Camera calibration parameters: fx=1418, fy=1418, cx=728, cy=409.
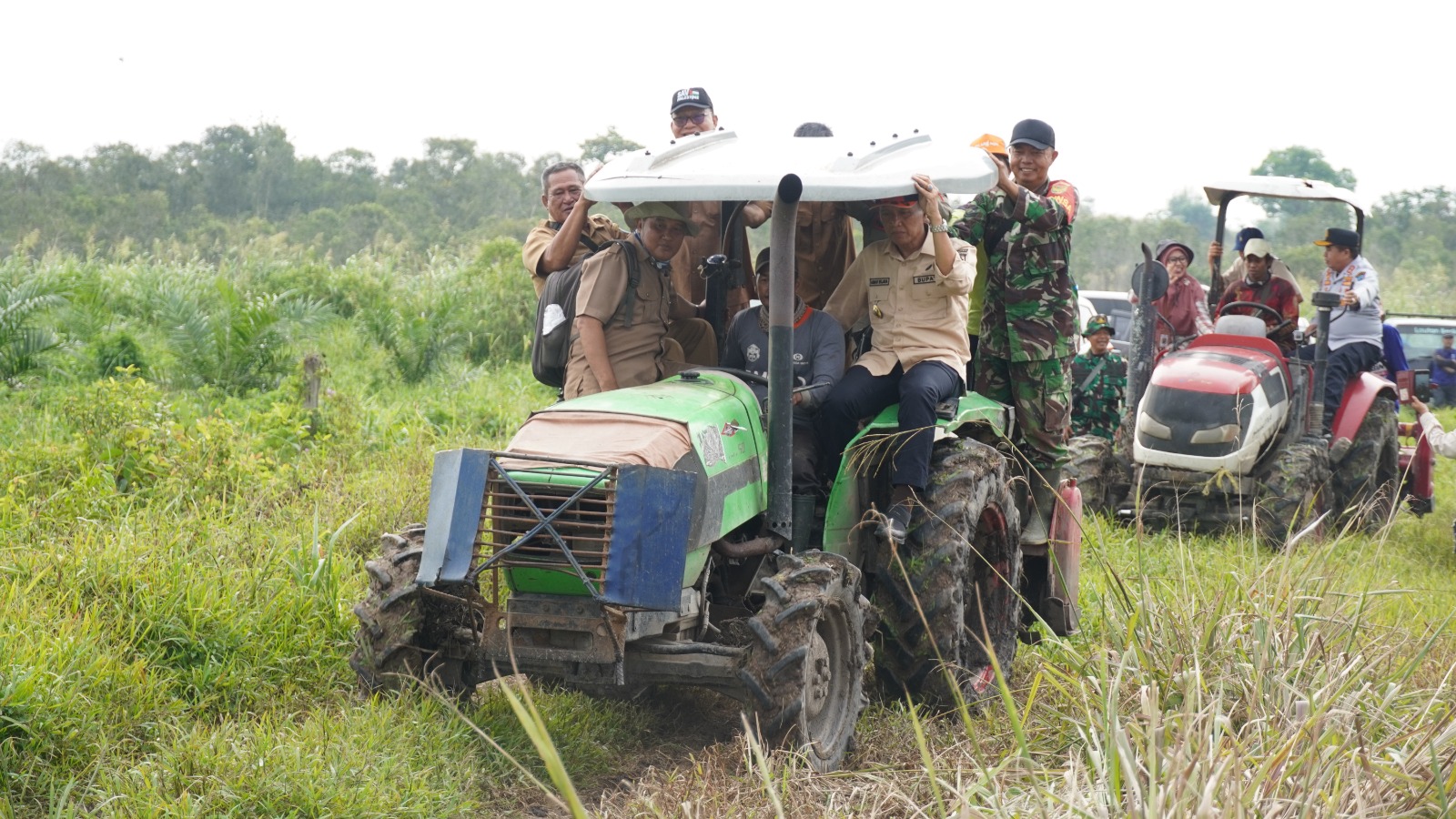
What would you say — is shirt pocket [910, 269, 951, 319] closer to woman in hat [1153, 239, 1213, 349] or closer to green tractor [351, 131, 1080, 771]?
green tractor [351, 131, 1080, 771]

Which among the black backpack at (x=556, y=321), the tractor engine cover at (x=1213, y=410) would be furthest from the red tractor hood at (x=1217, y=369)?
the black backpack at (x=556, y=321)

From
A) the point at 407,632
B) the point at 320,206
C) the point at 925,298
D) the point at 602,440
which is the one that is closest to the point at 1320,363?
the point at 925,298

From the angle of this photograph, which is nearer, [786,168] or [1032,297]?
[786,168]

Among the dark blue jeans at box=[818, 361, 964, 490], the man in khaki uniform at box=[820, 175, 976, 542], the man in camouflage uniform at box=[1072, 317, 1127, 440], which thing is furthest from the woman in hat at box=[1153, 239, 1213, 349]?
the dark blue jeans at box=[818, 361, 964, 490]

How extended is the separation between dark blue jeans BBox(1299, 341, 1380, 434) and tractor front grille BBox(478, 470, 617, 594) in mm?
7814

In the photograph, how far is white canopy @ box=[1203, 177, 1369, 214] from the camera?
1008cm

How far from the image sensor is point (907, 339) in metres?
5.84

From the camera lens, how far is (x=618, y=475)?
4.54 meters

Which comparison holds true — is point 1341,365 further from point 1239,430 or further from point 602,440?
point 602,440

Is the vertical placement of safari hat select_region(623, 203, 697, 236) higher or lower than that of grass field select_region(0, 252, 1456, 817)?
higher

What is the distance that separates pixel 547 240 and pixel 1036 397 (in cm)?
249

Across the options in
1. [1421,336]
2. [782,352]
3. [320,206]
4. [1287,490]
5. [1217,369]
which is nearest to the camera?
[782,352]

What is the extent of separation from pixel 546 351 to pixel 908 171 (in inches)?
71.9

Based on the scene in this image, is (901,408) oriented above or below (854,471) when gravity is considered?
above
